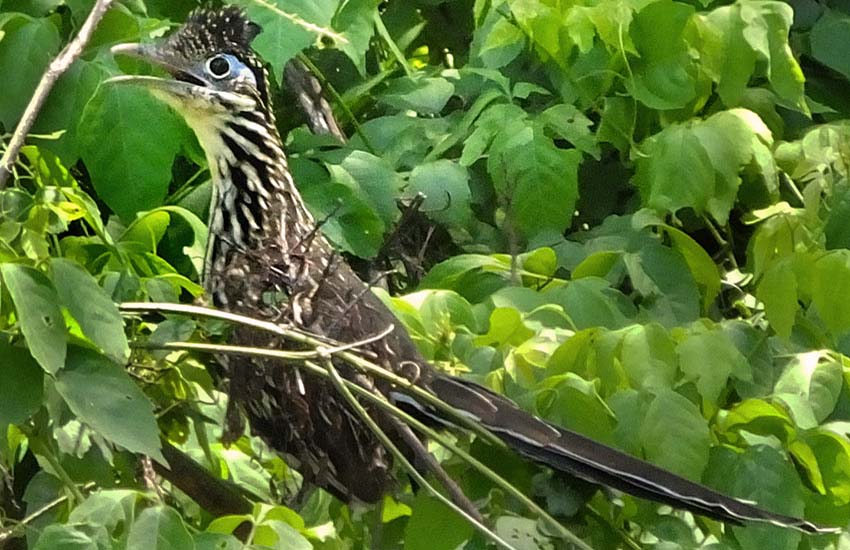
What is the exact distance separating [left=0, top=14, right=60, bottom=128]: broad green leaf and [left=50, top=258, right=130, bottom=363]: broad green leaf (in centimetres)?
46

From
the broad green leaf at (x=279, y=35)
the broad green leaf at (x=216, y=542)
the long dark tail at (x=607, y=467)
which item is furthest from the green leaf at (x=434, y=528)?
the broad green leaf at (x=279, y=35)

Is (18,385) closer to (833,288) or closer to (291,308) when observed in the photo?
(291,308)

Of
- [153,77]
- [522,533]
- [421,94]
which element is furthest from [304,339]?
[421,94]

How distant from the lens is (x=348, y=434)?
Result: 5.79 feet

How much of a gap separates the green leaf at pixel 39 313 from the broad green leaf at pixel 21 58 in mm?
458

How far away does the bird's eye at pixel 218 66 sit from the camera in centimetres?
195

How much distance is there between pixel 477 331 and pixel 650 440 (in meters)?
0.37

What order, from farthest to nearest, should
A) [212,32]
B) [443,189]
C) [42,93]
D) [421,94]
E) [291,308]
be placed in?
[421,94], [443,189], [212,32], [291,308], [42,93]

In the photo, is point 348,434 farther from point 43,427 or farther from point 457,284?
point 43,427

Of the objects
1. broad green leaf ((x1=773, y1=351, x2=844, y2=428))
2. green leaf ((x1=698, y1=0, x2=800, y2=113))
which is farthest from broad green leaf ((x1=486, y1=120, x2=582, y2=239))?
broad green leaf ((x1=773, y1=351, x2=844, y2=428))

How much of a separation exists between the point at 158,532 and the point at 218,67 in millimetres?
924

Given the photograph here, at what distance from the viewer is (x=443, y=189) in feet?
6.93

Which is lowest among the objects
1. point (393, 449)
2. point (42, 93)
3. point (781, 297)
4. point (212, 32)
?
point (781, 297)

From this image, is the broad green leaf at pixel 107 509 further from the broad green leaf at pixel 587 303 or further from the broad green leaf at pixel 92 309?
the broad green leaf at pixel 587 303
